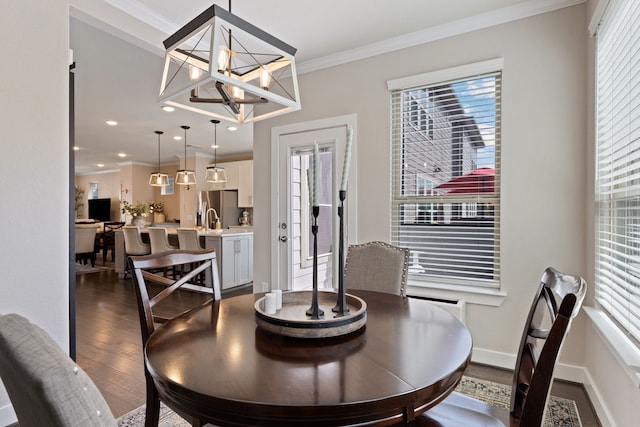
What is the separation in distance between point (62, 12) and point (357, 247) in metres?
2.37

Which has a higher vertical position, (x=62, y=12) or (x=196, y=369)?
(x=62, y=12)

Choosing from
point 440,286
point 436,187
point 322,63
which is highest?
point 322,63

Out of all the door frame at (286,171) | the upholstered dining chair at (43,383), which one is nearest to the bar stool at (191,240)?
the door frame at (286,171)

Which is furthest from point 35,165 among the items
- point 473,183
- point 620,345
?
point 620,345

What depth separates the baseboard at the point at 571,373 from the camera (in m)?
1.94

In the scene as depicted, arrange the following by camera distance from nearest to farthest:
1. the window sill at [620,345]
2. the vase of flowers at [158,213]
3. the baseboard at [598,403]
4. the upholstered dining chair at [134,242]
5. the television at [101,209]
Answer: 1. the window sill at [620,345]
2. the baseboard at [598,403]
3. the upholstered dining chair at [134,242]
4. the vase of flowers at [158,213]
5. the television at [101,209]

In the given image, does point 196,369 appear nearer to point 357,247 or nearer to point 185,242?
point 357,247

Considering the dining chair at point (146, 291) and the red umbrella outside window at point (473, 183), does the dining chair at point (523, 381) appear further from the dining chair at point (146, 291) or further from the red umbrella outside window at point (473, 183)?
the red umbrella outside window at point (473, 183)

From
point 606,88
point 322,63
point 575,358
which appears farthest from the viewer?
point 322,63

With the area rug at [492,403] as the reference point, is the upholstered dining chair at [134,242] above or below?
above

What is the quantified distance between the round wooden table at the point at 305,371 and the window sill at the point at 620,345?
0.74m

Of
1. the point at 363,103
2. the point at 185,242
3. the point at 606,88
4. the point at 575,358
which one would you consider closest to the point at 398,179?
the point at 363,103

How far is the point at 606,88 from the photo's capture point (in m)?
2.06

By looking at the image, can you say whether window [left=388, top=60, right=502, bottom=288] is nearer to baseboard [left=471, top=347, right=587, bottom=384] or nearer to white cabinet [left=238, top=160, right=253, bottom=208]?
baseboard [left=471, top=347, right=587, bottom=384]
